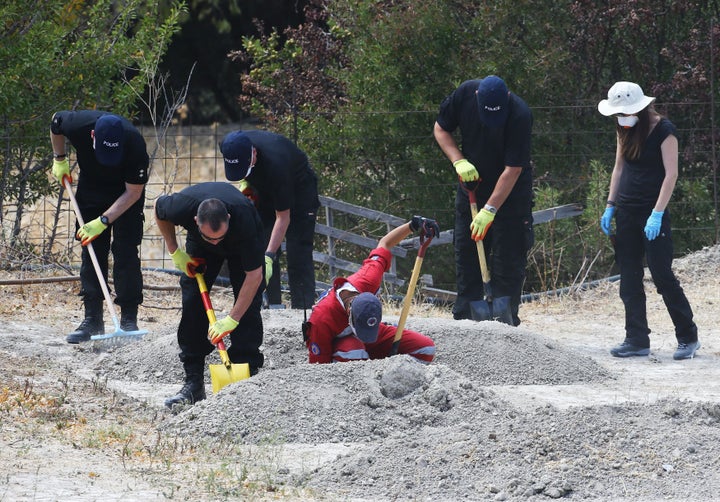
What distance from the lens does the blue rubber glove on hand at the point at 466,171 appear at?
823cm

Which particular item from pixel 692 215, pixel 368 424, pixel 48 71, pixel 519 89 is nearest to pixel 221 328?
→ pixel 368 424

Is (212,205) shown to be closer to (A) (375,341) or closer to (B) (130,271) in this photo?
(A) (375,341)

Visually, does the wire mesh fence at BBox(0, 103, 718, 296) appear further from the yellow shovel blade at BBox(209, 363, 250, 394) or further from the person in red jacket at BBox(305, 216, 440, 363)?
the yellow shovel blade at BBox(209, 363, 250, 394)

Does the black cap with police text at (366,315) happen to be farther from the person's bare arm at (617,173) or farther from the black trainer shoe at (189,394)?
the person's bare arm at (617,173)

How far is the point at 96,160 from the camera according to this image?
316 inches

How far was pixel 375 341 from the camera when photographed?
693cm

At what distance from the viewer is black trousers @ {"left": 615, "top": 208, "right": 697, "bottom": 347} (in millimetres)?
7969

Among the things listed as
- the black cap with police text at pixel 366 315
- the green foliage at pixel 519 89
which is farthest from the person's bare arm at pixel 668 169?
the green foliage at pixel 519 89

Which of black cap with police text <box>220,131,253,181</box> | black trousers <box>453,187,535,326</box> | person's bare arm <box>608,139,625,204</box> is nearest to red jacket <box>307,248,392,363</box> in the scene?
black cap with police text <box>220,131,253,181</box>

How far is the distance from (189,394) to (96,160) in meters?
2.23

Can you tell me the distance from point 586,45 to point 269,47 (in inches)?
135

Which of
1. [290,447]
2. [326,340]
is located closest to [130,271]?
[326,340]

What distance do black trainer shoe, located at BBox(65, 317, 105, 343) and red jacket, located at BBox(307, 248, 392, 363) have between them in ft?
6.50

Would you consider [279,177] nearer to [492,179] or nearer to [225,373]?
[492,179]
